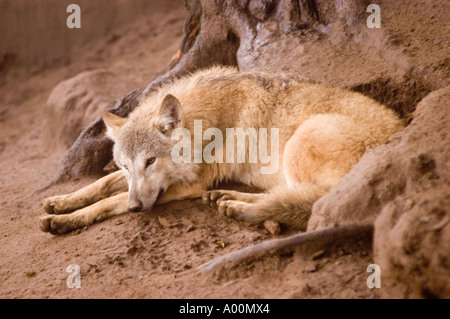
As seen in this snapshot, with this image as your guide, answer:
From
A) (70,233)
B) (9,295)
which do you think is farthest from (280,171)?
(9,295)

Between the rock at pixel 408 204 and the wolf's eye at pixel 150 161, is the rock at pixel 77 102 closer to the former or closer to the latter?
the wolf's eye at pixel 150 161

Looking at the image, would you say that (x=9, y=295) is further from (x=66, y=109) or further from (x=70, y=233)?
(x=66, y=109)

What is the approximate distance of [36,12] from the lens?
349 inches

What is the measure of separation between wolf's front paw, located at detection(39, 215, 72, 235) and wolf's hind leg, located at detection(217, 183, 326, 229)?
152 cm

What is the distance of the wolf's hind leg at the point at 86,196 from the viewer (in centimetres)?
434

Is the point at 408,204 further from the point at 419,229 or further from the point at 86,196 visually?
the point at 86,196

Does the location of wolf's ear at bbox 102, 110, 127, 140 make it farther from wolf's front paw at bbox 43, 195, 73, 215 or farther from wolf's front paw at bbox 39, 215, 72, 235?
wolf's front paw at bbox 39, 215, 72, 235

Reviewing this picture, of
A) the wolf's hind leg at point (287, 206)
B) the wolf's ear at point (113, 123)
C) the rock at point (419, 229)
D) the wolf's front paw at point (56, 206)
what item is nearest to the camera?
the rock at point (419, 229)

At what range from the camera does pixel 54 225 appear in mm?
4004

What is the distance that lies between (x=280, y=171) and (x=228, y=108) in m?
0.77

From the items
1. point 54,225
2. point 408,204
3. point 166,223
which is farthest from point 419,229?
point 54,225

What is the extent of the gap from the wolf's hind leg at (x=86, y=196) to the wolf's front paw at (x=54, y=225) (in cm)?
31

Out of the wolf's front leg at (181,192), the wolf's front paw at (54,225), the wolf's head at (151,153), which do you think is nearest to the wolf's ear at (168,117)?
the wolf's head at (151,153)

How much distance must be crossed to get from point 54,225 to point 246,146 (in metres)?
1.79
